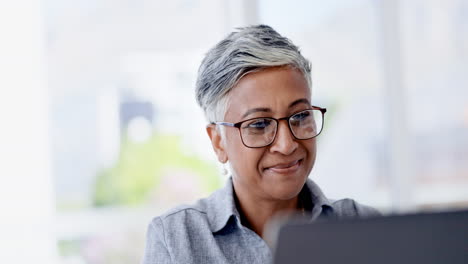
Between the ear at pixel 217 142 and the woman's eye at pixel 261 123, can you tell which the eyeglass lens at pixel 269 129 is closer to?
the woman's eye at pixel 261 123

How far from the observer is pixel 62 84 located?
11.1 ft

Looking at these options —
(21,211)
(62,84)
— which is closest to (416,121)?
(62,84)

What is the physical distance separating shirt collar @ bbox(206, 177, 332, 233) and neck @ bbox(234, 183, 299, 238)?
0.15ft

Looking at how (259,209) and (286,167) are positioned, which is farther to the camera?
(259,209)

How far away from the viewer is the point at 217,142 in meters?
1.72

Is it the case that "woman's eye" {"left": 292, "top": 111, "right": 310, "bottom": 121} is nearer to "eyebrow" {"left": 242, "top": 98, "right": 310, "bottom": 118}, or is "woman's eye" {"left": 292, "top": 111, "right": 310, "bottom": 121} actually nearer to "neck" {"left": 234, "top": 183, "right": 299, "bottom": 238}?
"eyebrow" {"left": 242, "top": 98, "right": 310, "bottom": 118}

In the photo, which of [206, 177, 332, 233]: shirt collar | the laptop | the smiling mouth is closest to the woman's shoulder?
[206, 177, 332, 233]: shirt collar

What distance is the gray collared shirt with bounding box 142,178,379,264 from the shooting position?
1584 millimetres

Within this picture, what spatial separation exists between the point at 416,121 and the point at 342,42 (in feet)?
2.30

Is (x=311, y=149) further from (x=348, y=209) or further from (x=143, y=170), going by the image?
(x=143, y=170)

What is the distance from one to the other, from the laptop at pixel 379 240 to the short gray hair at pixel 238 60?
94 centimetres

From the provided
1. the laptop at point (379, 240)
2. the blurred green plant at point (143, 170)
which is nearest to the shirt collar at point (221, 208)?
the laptop at point (379, 240)

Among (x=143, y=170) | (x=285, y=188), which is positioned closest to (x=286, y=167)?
(x=285, y=188)

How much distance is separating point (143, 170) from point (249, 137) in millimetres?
1963
